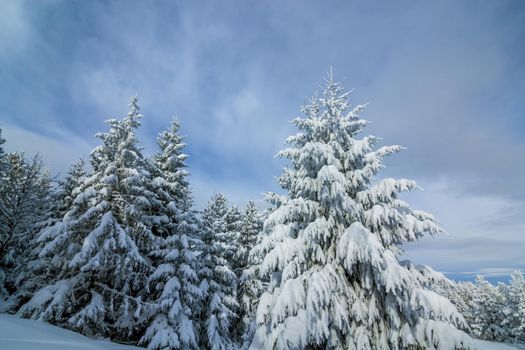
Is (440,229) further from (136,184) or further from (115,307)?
(115,307)

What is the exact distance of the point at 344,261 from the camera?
9.97 meters

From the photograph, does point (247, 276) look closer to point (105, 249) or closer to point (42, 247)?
point (105, 249)

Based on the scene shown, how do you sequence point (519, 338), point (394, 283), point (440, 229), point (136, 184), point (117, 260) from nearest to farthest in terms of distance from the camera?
point (394, 283)
point (440, 229)
point (117, 260)
point (136, 184)
point (519, 338)

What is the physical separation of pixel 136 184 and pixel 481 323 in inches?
2689

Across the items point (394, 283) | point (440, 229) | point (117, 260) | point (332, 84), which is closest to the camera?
point (394, 283)

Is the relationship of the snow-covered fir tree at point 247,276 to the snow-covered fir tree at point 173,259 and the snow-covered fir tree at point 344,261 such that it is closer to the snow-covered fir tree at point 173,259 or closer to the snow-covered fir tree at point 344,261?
the snow-covered fir tree at point 173,259

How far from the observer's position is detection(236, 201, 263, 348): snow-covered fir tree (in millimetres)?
22562

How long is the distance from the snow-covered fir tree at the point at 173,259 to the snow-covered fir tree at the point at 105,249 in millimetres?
966

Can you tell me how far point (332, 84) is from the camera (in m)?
13.4

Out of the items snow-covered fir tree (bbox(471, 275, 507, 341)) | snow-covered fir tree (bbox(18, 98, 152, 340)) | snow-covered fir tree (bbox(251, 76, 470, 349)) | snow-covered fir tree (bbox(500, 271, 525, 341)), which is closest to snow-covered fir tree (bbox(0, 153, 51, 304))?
snow-covered fir tree (bbox(18, 98, 152, 340))

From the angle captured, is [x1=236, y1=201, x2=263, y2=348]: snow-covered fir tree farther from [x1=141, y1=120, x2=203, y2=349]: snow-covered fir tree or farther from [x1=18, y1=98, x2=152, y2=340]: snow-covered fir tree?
[x1=18, y1=98, x2=152, y2=340]: snow-covered fir tree

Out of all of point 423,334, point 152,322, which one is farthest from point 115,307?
point 423,334

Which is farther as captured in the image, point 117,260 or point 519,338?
point 519,338

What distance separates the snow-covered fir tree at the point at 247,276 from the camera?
22.6m
